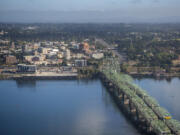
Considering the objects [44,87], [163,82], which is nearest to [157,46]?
[163,82]

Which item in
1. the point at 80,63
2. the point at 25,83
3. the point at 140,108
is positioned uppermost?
the point at 80,63

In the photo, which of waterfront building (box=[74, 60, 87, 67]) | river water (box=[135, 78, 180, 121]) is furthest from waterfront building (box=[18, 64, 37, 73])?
river water (box=[135, 78, 180, 121])

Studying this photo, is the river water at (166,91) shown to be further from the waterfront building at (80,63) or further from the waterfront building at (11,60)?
the waterfront building at (11,60)

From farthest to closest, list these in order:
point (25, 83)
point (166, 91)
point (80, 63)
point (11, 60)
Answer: point (11, 60) < point (80, 63) < point (25, 83) < point (166, 91)

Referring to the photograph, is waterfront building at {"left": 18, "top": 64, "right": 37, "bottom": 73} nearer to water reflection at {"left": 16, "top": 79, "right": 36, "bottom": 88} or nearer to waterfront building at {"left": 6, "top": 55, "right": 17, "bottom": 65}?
water reflection at {"left": 16, "top": 79, "right": 36, "bottom": 88}

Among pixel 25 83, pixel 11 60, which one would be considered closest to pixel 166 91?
pixel 25 83

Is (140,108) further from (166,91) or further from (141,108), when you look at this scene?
(166,91)

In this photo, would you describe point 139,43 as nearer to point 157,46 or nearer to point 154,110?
point 157,46
